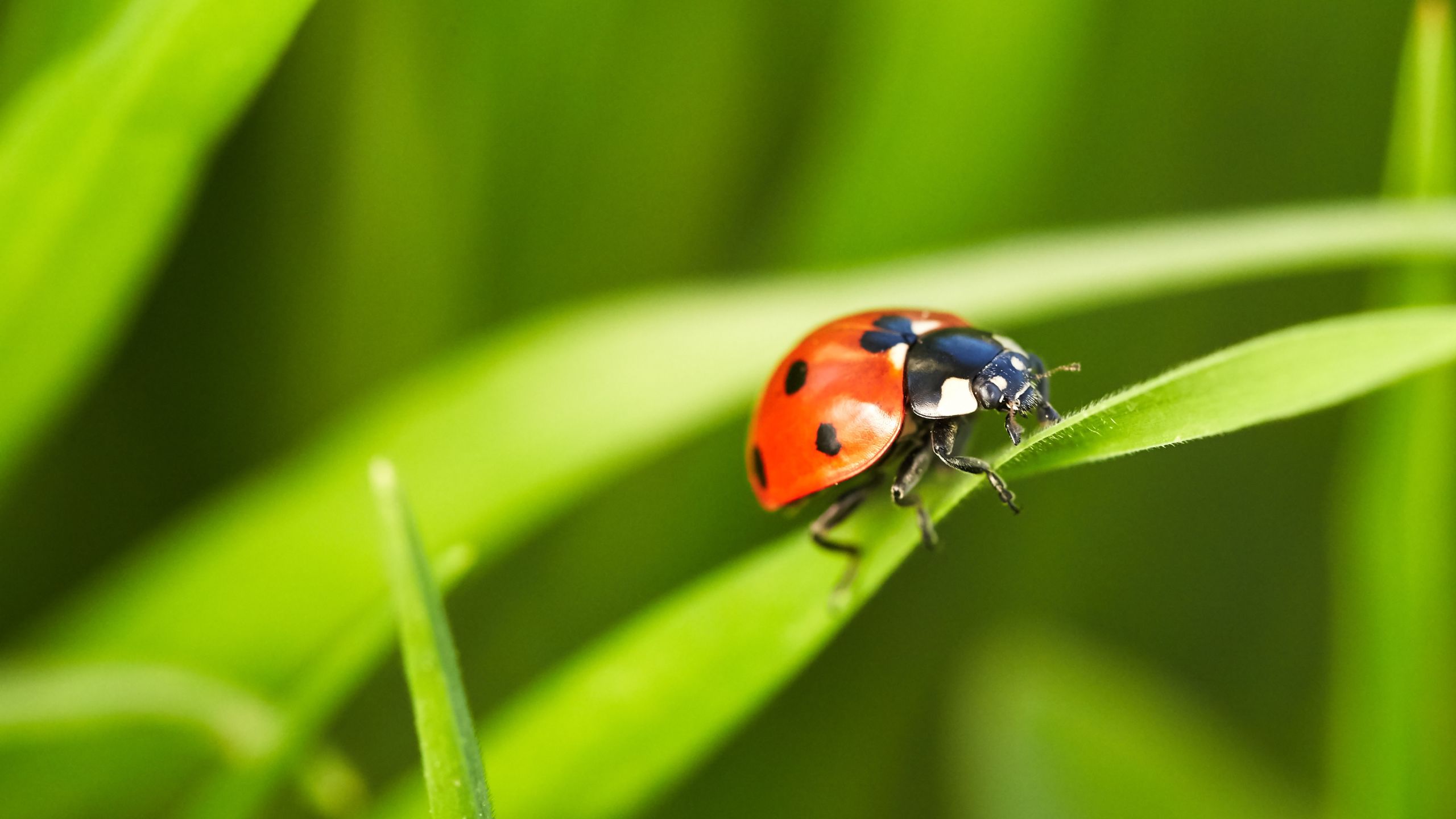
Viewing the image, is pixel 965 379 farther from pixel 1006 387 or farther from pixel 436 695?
pixel 436 695

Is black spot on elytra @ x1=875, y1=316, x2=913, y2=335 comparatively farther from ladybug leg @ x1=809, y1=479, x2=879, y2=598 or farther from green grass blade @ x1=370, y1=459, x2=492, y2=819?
green grass blade @ x1=370, y1=459, x2=492, y2=819

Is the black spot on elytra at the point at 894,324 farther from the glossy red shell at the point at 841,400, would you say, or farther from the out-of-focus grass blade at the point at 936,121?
the out-of-focus grass blade at the point at 936,121

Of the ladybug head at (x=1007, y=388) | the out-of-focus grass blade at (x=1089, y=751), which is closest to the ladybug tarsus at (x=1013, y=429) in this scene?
the ladybug head at (x=1007, y=388)

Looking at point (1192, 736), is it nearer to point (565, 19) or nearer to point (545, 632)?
point (545, 632)

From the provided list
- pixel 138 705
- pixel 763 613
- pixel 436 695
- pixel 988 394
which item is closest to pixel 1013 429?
pixel 988 394

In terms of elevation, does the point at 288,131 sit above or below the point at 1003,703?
above

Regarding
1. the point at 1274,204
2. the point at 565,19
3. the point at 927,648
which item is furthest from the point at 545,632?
the point at 1274,204
